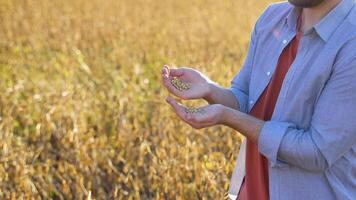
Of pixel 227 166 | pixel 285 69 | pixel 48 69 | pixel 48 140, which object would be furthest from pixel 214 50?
pixel 285 69

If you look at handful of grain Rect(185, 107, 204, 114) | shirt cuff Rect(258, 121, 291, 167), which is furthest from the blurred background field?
shirt cuff Rect(258, 121, 291, 167)

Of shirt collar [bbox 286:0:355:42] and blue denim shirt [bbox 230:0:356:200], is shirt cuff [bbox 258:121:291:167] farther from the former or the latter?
shirt collar [bbox 286:0:355:42]

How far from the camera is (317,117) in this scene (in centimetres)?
201

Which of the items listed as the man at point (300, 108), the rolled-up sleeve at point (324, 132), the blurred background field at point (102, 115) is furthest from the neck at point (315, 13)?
the blurred background field at point (102, 115)

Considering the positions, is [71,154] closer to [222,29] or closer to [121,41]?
[121,41]

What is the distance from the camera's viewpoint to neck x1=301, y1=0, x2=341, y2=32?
2051mm

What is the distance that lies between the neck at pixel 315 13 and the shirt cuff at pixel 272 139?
0.28 m

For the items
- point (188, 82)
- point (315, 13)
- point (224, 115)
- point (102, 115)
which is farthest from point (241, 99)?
point (102, 115)

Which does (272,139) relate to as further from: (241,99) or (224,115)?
(241,99)

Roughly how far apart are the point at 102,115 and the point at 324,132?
2.50 m

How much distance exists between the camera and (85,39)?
22.6ft

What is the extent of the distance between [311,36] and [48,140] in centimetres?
213

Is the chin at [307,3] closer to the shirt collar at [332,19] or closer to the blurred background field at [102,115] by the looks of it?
the shirt collar at [332,19]

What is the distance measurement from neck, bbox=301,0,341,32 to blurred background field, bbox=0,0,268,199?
1163 millimetres
